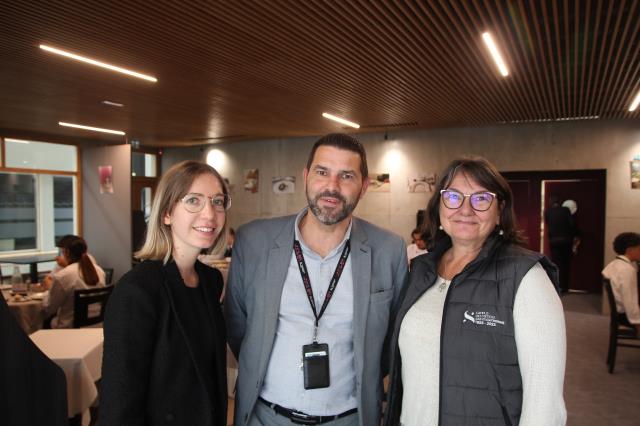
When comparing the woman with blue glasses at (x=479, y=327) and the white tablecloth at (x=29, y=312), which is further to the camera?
the white tablecloth at (x=29, y=312)

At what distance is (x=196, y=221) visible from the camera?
172 cm

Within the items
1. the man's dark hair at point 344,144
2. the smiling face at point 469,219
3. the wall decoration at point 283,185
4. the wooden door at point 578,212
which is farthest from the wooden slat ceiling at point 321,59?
the wall decoration at point 283,185

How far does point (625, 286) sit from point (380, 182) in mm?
6297

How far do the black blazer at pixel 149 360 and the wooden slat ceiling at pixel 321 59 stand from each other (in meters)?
2.74

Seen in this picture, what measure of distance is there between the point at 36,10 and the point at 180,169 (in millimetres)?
3025

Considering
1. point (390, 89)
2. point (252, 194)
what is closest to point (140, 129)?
point (252, 194)

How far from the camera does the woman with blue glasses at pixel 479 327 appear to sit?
1.50 metres

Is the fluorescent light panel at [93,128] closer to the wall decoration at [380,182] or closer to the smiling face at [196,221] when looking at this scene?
the wall decoration at [380,182]

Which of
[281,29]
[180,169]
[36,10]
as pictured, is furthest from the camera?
[281,29]

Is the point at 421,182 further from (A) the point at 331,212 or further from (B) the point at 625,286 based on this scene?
(A) the point at 331,212

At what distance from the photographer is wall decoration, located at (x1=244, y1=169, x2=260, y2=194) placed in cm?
1229

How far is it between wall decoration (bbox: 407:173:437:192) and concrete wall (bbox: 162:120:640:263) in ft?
0.37

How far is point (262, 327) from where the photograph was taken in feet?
6.34

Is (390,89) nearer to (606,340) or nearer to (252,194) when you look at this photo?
(606,340)
